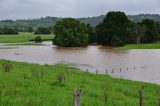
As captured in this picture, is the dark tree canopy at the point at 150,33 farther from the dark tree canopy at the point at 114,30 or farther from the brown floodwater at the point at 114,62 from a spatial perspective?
the brown floodwater at the point at 114,62

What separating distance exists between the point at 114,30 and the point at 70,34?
12.3 metres

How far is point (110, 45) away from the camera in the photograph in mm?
105812

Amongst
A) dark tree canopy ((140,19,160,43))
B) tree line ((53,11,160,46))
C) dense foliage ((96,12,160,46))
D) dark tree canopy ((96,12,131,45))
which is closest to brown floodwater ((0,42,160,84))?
tree line ((53,11,160,46))

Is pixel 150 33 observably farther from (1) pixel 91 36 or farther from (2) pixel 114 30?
(1) pixel 91 36

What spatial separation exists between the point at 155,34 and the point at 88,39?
2003 centimetres

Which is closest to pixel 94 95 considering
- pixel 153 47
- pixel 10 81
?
pixel 10 81

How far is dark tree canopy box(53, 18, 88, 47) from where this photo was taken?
345 feet

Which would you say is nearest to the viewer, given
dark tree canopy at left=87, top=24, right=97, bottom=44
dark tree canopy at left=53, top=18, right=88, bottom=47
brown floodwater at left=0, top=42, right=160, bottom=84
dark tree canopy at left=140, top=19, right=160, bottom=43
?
brown floodwater at left=0, top=42, right=160, bottom=84

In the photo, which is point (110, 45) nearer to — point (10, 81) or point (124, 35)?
point (124, 35)

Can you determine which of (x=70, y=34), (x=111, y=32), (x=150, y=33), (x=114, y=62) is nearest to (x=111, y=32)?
(x=111, y=32)

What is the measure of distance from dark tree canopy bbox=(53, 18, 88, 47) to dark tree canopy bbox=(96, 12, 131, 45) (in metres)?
5.03

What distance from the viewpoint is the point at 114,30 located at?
105812 mm

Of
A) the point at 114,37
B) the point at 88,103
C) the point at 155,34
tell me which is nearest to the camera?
the point at 88,103

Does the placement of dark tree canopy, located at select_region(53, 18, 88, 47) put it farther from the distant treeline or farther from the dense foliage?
the dense foliage
